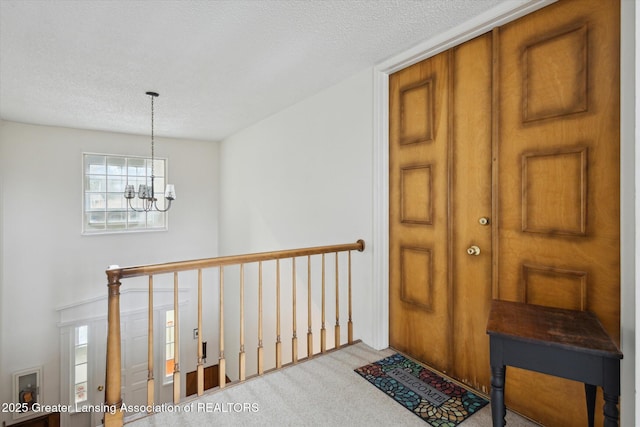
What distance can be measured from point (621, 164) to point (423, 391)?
4.91 ft

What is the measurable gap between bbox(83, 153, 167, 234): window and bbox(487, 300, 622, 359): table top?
5.02 metres

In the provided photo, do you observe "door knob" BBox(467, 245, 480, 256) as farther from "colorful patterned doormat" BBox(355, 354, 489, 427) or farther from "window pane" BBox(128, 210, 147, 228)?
"window pane" BBox(128, 210, 147, 228)

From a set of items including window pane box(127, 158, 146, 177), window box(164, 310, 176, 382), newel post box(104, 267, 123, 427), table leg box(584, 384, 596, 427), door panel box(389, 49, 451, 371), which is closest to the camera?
table leg box(584, 384, 596, 427)

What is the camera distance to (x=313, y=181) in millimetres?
3037

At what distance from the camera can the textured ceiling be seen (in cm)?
171

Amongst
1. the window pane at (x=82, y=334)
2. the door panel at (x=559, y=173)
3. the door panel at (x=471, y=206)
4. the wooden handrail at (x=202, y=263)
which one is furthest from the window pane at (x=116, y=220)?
the door panel at (x=559, y=173)

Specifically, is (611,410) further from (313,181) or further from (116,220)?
(116,220)

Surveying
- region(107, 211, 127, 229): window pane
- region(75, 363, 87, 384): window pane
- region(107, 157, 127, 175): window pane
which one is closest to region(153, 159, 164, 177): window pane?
region(107, 157, 127, 175): window pane

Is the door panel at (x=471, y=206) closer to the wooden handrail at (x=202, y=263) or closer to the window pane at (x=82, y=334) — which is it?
the wooden handrail at (x=202, y=263)

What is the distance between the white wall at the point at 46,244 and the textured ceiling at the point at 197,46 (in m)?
0.98

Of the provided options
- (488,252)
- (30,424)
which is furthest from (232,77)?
(30,424)

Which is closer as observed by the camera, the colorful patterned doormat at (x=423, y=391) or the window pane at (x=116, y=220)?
the colorful patterned doormat at (x=423, y=391)

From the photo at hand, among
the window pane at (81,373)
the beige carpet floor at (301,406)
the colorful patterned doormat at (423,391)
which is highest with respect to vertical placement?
the colorful patterned doormat at (423,391)

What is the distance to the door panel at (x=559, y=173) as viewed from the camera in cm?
138
